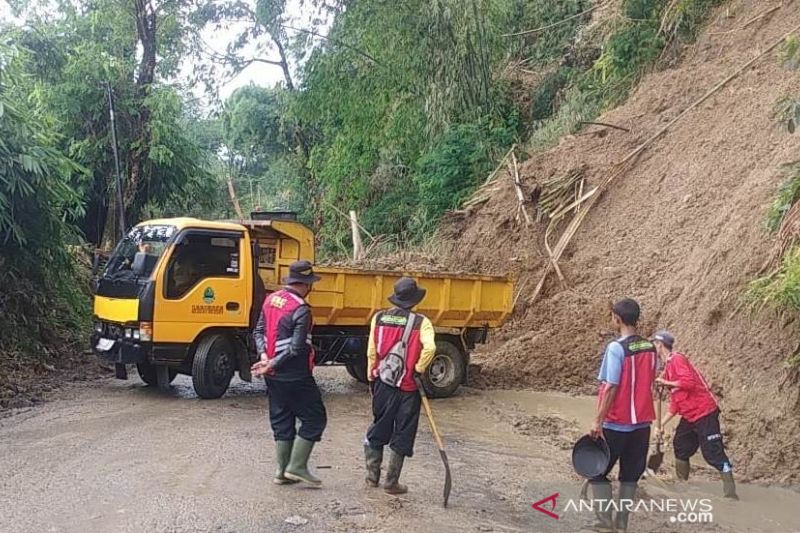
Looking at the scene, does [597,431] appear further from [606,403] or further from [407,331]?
[407,331]

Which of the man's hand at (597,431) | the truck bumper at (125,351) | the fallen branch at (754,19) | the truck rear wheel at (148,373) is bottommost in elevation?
the truck rear wheel at (148,373)

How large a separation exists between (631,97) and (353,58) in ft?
27.0

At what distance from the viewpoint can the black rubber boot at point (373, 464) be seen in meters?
6.30

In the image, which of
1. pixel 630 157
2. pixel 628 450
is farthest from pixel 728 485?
pixel 630 157

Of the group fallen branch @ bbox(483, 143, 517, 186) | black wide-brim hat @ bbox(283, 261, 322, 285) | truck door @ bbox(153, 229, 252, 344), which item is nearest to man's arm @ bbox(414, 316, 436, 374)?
black wide-brim hat @ bbox(283, 261, 322, 285)

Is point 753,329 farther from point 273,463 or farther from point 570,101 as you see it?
point 570,101

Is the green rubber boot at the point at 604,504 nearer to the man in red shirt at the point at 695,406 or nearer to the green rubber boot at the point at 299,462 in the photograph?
the man in red shirt at the point at 695,406

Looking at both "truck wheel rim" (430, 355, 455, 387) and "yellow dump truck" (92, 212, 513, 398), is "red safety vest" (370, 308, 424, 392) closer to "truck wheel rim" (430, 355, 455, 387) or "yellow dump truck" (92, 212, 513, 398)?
"yellow dump truck" (92, 212, 513, 398)

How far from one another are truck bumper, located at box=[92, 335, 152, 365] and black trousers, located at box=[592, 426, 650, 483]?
5.94 meters

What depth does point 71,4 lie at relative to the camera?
19484 mm

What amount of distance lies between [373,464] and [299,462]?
1.88 ft

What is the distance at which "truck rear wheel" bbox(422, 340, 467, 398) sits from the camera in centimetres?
1116

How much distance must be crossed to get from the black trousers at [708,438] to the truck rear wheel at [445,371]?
442 centimetres

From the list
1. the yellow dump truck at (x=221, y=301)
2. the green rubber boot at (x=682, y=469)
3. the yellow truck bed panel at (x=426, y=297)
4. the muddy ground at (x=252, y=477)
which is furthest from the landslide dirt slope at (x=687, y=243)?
the yellow dump truck at (x=221, y=301)
